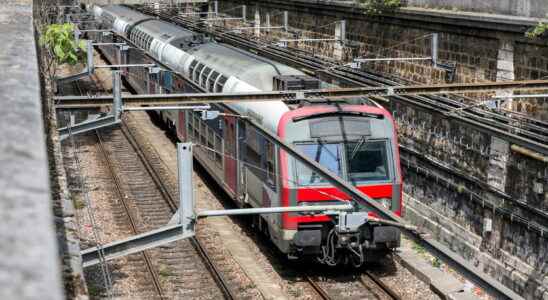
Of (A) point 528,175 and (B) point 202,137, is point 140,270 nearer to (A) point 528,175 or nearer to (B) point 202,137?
(B) point 202,137

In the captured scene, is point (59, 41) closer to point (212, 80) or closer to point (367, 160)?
point (212, 80)

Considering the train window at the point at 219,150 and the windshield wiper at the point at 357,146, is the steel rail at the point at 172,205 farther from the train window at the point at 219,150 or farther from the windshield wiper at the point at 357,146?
the windshield wiper at the point at 357,146

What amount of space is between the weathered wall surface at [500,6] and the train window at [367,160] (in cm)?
527

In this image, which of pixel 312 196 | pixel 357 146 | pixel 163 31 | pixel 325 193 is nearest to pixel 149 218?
pixel 312 196

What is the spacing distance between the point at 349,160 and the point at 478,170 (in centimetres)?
407

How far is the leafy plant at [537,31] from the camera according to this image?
1358cm

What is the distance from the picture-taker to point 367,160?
38.9 ft

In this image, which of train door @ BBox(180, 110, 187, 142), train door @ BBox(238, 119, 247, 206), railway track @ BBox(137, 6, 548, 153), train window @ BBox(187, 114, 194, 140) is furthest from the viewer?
train door @ BBox(180, 110, 187, 142)

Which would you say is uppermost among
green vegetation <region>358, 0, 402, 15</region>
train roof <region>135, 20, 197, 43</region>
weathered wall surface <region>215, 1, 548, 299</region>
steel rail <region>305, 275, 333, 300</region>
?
green vegetation <region>358, 0, 402, 15</region>

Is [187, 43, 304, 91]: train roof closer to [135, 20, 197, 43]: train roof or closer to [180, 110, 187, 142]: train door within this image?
[180, 110, 187, 142]: train door

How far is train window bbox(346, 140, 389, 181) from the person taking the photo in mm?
11750

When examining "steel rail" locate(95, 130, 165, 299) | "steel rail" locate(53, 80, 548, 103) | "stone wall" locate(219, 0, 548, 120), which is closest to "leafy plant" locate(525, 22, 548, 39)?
"stone wall" locate(219, 0, 548, 120)

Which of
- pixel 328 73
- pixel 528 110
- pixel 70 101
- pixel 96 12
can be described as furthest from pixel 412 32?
pixel 96 12

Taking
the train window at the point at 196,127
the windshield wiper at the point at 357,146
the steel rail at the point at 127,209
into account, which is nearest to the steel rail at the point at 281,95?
the windshield wiper at the point at 357,146
